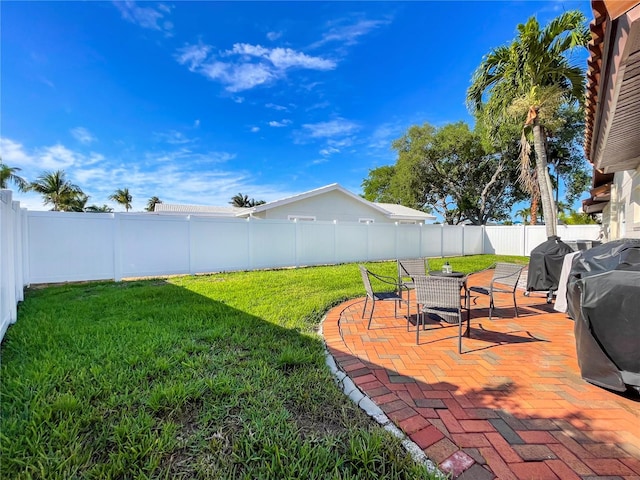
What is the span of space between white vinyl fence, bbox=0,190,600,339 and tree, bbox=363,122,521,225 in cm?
1022

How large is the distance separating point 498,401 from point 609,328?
1.12m

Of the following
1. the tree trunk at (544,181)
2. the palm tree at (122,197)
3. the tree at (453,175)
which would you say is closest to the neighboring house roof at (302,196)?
the tree trunk at (544,181)

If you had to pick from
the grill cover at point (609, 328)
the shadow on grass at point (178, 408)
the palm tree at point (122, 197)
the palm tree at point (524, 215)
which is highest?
the palm tree at point (122, 197)

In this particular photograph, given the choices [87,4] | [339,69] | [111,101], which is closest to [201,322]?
[87,4]

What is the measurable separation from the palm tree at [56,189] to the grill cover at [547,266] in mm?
39574

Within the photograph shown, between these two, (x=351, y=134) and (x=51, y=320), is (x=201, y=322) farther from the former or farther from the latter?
(x=351, y=134)

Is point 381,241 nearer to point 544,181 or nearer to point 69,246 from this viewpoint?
point 544,181

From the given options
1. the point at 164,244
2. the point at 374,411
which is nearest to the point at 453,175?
the point at 164,244

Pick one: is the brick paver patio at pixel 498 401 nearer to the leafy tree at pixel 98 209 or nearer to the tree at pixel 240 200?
the leafy tree at pixel 98 209

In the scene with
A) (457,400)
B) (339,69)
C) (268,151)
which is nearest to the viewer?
(457,400)

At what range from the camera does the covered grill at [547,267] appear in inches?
224

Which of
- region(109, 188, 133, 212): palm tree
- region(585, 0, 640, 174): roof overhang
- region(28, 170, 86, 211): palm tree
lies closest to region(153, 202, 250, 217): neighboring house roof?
region(28, 170, 86, 211): palm tree

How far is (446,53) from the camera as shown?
10.8m

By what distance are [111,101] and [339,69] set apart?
870 cm
